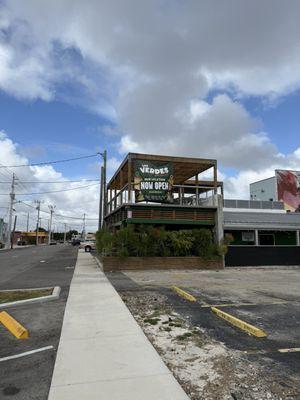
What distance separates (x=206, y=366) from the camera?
217 inches

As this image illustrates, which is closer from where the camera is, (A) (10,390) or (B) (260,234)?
(A) (10,390)

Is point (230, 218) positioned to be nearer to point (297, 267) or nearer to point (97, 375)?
point (297, 267)

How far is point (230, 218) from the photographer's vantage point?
24.0 meters

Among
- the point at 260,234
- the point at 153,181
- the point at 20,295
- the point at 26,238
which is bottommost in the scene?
the point at 20,295

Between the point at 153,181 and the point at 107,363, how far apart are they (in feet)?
57.5

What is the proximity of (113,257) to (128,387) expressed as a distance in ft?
50.3

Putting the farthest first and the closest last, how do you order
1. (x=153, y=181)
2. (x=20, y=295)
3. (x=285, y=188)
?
1. (x=285, y=188)
2. (x=153, y=181)
3. (x=20, y=295)

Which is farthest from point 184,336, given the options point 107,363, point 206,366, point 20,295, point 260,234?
point 260,234

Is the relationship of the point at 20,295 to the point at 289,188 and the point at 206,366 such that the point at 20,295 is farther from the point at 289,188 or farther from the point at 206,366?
the point at 289,188

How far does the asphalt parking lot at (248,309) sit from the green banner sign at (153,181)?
608cm

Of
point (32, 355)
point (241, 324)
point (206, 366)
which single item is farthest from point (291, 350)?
point (32, 355)

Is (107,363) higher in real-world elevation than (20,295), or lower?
lower

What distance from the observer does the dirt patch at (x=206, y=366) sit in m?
4.61

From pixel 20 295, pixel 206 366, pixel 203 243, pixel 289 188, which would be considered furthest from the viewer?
pixel 289 188
